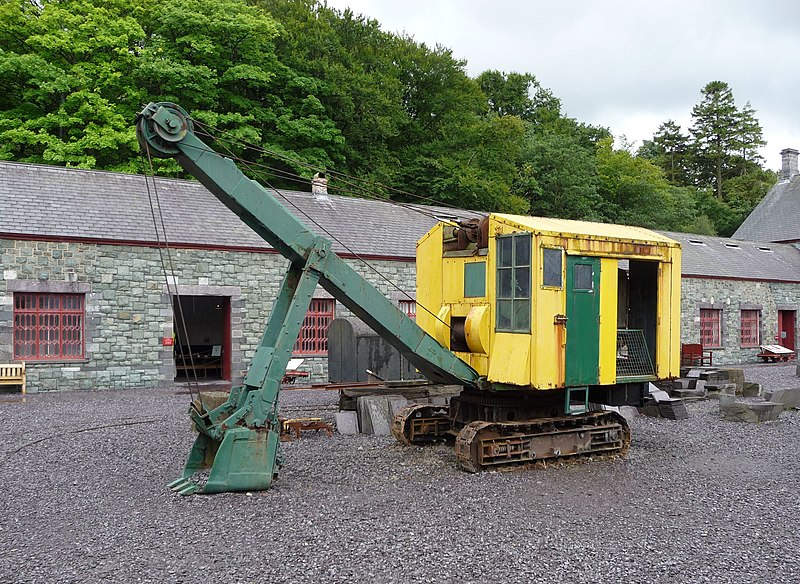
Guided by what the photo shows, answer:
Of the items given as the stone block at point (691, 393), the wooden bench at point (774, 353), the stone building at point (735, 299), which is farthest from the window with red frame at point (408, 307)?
the wooden bench at point (774, 353)

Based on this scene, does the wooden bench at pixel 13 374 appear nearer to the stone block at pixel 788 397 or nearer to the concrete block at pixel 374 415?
the concrete block at pixel 374 415

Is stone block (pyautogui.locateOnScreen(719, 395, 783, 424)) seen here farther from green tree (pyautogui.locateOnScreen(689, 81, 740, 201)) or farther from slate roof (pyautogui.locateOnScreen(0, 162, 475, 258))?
green tree (pyautogui.locateOnScreen(689, 81, 740, 201))

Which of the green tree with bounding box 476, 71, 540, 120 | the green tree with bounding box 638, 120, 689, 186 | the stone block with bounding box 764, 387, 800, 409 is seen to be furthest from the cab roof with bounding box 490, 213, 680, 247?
the green tree with bounding box 638, 120, 689, 186

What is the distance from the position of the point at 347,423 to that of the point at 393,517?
422 centimetres

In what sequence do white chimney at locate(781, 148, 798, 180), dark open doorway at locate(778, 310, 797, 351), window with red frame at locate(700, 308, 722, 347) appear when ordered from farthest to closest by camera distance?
1. white chimney at locate(781, 148, 798, 180)
2. dark open doorway at locate(778, 310, 797, 351)
3. window with red frame at locate(700, 308, 722, 347)

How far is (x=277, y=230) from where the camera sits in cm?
729

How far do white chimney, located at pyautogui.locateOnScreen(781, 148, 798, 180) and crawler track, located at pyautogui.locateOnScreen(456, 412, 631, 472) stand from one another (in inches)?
1386

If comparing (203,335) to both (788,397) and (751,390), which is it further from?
(788,397)

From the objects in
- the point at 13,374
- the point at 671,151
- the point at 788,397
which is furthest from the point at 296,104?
the point at 671,151

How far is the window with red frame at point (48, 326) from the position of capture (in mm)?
15312

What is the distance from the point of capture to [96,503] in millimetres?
6730

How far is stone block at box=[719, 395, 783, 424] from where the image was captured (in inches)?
476

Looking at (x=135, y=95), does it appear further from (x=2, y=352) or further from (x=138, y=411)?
(x=138, y=411)

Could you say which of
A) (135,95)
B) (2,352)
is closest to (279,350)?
(2,352)
